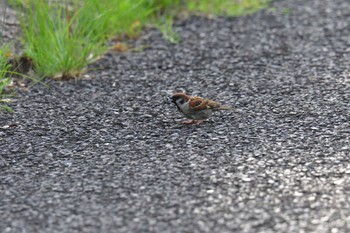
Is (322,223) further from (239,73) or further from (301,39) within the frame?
(301,39)

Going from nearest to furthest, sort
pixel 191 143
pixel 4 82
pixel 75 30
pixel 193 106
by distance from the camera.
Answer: pixel 191 143 < pixel 193 106 < pixel 4 82 < pixel 75 30

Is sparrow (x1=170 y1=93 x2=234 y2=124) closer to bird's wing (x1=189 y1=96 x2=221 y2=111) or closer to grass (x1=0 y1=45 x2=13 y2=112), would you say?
bird's wing (x1=189 y1=96 x2=221 y2=111)

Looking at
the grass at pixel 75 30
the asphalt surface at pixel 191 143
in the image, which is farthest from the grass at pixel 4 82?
the grass at pixel 75 30

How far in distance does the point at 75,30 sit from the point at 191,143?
75.7 inches

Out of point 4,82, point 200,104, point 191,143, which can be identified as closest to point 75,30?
point 4,82

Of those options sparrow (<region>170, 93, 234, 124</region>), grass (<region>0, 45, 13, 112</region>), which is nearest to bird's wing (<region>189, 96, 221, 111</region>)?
sparrow (<region>170, 93, 234, 124</region>)

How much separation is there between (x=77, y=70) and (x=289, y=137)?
7.43 feet

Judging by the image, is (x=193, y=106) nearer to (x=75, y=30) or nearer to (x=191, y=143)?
(x=191, y=143)

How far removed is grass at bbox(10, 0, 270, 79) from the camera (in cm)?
611

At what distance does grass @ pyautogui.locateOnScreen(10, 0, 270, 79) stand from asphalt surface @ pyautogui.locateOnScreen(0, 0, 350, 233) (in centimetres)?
16

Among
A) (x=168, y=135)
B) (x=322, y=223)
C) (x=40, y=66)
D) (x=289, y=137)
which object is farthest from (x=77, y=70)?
(x=322, y=223)

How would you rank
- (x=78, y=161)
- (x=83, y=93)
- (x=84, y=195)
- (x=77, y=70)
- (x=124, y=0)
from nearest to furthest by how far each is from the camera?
(x=84, y=195) → (x=78, y=161) → (x=83, y=93) → (x=77, y=70) → (x=124, y=0)

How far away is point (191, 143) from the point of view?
4.80 m

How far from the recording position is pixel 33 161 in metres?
4.57
